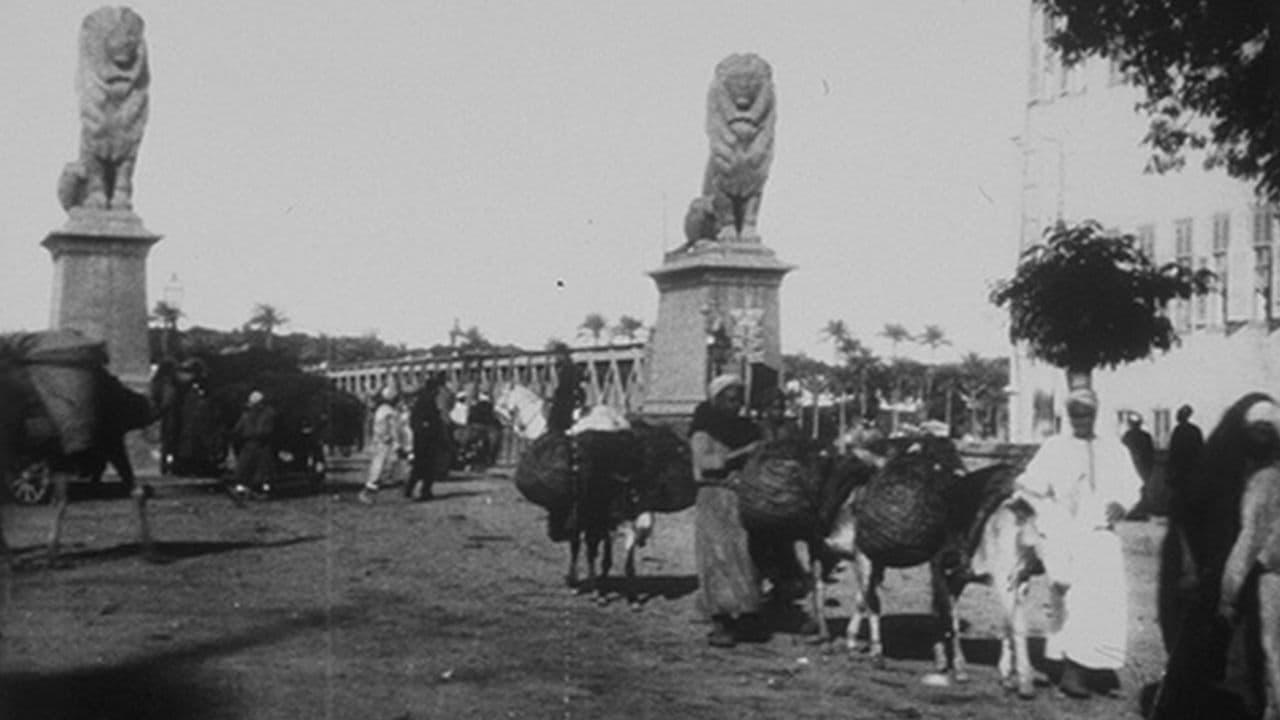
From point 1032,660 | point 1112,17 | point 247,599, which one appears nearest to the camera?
point 1032,660

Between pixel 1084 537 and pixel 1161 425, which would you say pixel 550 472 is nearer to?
pixel 1084 537

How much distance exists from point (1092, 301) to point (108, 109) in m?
16.2

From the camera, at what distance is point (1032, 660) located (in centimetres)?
1211

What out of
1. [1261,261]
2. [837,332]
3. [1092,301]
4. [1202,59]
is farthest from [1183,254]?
[837,332]

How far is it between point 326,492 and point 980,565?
19.2 meters

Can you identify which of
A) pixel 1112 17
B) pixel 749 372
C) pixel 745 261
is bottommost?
pixel 749 372

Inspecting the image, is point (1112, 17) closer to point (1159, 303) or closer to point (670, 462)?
point (670, 462)

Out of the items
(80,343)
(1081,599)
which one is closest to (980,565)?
(1081,599)

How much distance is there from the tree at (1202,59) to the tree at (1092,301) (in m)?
7.88

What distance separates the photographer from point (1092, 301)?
29531mm

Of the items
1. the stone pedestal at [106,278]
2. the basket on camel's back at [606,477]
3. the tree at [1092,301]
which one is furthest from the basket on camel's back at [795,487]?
the stone pedestal at [106,278]

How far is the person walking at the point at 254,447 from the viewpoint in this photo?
82.9 feet

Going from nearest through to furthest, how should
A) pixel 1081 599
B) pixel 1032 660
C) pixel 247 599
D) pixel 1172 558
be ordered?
pixel 1172 558 < pixel 1081 599 < pixel 1032 660 < pixel 247 599

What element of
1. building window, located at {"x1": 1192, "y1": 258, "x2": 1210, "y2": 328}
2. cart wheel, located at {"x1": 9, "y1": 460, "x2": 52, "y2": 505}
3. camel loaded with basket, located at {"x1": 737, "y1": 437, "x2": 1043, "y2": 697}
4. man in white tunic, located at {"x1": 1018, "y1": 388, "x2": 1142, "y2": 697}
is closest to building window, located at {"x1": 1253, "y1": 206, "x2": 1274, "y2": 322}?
building window, located at {"x1": 1192, "y1": 258, "x2": 1210, "y2": 328}
